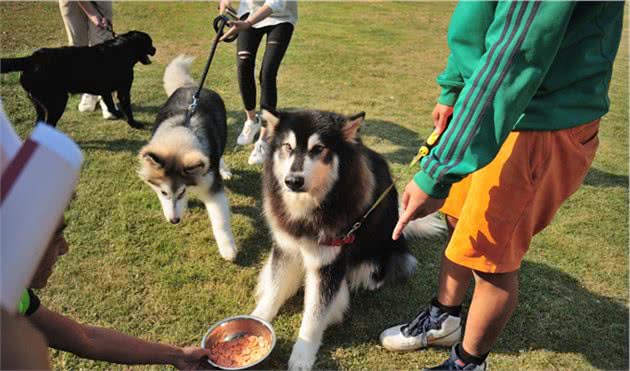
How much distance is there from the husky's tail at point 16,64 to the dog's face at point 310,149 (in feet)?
10.1

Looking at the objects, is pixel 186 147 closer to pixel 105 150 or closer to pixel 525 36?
pixel 105 150

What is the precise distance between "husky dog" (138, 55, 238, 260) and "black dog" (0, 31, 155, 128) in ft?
4.28

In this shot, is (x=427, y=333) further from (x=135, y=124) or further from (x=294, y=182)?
(x=135, y=124)

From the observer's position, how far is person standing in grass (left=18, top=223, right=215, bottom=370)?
1604mm

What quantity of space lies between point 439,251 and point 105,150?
3568 millimetres

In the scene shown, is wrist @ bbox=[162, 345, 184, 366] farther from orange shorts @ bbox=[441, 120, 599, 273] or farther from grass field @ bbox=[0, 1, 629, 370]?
orange shorts @ bbox=[441, 120, 599, 273]

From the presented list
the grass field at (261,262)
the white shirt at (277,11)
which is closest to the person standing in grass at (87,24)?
the grass field at (261,262)

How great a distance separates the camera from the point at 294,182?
2287 millimetres

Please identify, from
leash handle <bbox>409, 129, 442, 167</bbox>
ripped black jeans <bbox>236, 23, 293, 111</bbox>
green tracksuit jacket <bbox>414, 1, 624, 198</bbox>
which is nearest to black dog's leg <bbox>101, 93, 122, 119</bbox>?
ripped black jeans <bbox>236, 23, 293, 111</bbox>

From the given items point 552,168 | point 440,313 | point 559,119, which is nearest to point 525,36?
point 559,119

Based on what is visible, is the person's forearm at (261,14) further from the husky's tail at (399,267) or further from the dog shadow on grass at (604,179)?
the dog shadow on grass at (604,179)

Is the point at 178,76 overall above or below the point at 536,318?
below

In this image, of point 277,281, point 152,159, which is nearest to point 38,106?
point 152,159

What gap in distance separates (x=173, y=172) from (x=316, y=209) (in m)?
1.33
